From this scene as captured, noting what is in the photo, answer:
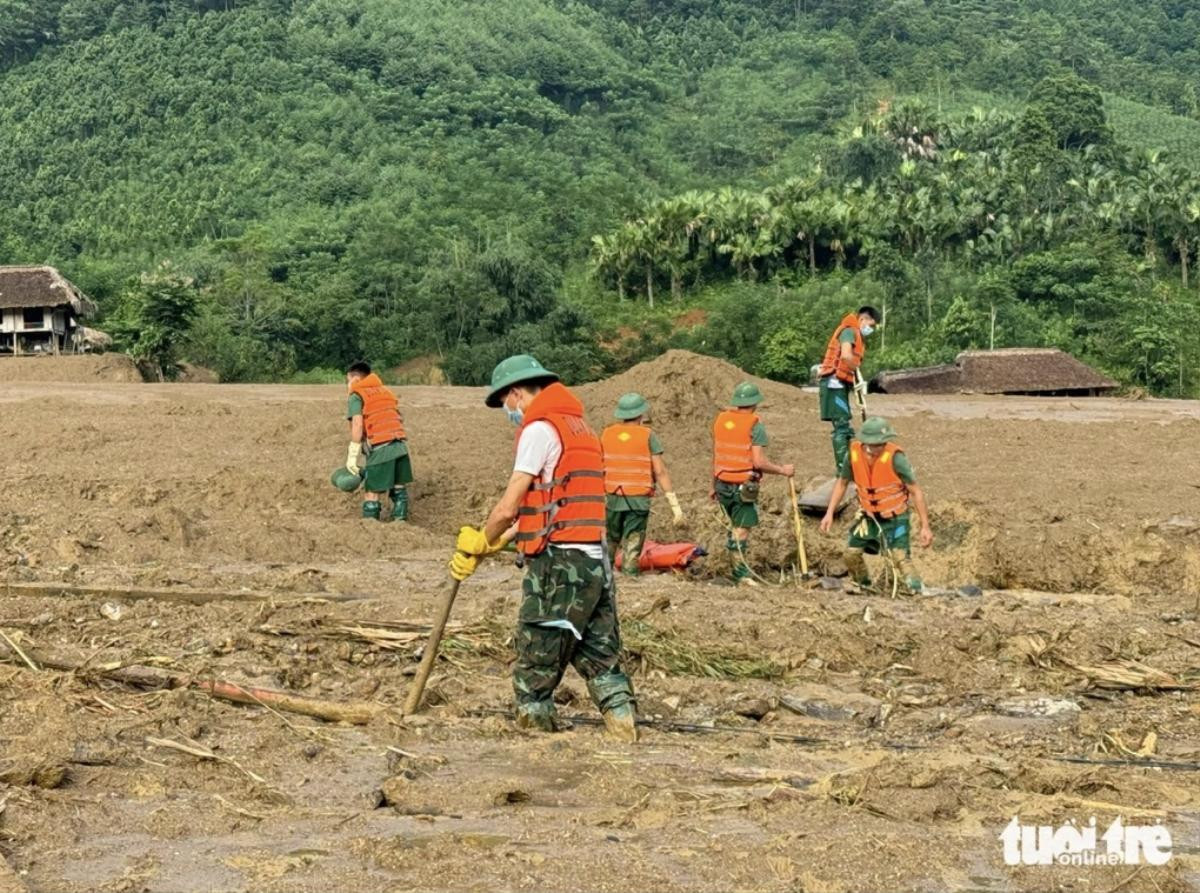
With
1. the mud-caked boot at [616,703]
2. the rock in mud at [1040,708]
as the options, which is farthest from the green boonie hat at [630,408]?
the mud-caked boot at [616,703]

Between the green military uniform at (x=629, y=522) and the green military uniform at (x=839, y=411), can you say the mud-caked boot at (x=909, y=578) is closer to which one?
the green military uniform at (x=629, y=522)

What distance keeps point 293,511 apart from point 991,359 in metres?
26.0

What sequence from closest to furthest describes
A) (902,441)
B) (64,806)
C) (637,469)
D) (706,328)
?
(64,806)
(637,469)
(902,441)
(706,328)

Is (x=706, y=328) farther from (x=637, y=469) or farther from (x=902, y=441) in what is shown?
(x=637, y=469)

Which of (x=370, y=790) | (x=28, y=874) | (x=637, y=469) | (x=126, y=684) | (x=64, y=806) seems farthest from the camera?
(x=637, y=469)

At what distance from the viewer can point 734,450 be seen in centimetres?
1277

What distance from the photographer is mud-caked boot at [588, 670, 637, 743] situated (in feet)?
23.3

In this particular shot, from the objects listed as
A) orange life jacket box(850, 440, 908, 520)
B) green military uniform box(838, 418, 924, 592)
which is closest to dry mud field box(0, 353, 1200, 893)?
green military uniform box(838, 418, 924, 592)

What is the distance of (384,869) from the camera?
5.10 metres

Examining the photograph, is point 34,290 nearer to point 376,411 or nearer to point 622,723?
point 376,411

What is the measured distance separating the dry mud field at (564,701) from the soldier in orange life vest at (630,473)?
465 mm

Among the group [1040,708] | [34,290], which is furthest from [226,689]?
[34,290]

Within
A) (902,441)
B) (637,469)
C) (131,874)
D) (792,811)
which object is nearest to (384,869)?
(131,874)

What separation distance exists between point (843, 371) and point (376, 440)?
4.28 metres
